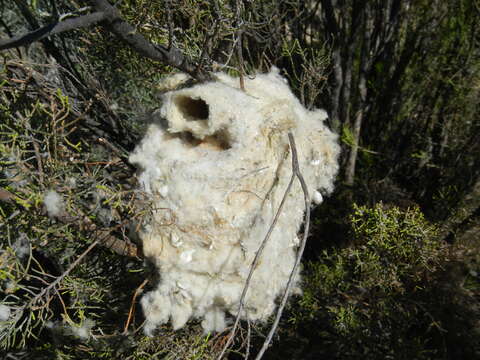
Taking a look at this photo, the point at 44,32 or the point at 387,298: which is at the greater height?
the point at 44,32

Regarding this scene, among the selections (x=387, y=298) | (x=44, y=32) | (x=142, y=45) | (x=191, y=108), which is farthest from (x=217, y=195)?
(x=387, y=298)

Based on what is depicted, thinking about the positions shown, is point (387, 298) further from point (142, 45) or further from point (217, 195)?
point (142, 45)

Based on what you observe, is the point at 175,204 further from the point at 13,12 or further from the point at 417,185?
the point at 417,185

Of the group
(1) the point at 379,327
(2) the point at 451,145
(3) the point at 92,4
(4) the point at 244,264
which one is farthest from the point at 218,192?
(2) the point at 451,145

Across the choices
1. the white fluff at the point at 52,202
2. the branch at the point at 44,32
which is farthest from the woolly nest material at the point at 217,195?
the branch at the point at 44,32

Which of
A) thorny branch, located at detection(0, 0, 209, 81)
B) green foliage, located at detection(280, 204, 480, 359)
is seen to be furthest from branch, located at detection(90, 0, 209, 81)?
green foliage, located at detection(280, 204, 480, 359)

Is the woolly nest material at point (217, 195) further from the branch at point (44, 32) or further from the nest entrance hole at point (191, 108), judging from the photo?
the branch at point (44, 32)
